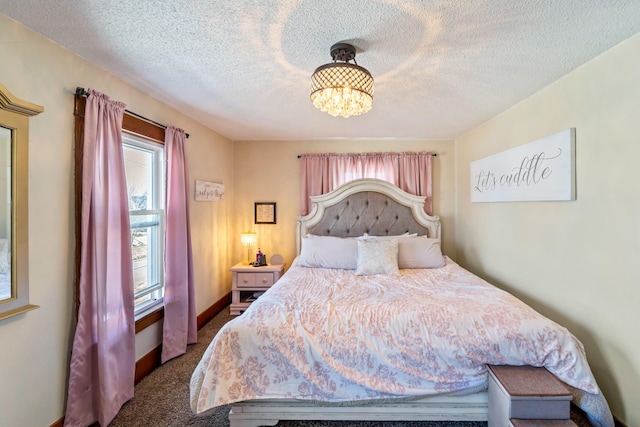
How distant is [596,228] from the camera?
1805 mm

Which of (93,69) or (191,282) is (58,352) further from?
(93,69)

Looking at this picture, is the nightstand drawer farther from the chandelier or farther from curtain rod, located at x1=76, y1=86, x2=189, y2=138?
the chandelier

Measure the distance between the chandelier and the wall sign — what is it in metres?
1.52

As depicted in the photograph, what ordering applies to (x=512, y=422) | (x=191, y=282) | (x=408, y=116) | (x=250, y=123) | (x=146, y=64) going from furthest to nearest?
(x=250, y=123), (x=408, y=116), (x=191, y=282), (x=146, y=64), (x=512, y=422)

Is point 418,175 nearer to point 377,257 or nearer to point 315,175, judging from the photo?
point 315,175

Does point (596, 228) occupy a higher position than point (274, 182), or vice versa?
point (274, 182)

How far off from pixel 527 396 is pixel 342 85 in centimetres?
186

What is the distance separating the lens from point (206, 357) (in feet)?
5.44

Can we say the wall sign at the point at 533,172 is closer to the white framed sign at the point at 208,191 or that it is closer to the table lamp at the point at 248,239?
the table lamp at the point at 248,239

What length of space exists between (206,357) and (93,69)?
198cm

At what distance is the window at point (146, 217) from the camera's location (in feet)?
7.68

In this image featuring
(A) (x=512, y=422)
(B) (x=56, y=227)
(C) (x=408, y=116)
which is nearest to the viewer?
(A) (x=512, y=422)

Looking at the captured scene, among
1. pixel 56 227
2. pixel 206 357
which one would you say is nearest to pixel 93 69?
pixel 56 227

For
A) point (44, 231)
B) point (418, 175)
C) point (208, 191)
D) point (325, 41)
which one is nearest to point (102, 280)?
point (44, 231)
